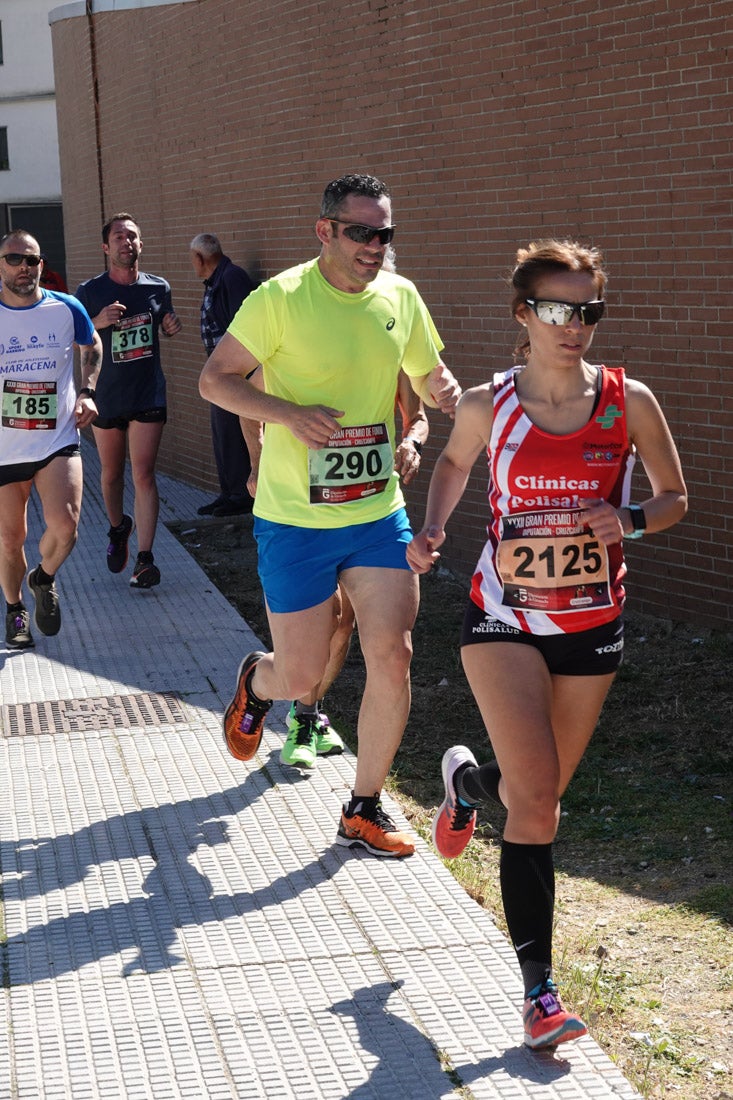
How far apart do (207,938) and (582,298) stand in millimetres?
2125

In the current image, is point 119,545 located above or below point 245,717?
below

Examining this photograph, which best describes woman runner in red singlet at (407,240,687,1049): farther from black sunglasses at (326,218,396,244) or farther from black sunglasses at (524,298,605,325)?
black sunglasses at (326,218,396,244)

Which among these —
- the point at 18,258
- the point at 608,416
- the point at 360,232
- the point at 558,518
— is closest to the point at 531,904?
the point at 558,518

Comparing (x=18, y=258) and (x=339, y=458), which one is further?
(x=18, y=258)

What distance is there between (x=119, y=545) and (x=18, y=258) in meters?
2.70

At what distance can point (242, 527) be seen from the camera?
1249 cm

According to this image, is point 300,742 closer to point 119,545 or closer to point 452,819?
point 452,819

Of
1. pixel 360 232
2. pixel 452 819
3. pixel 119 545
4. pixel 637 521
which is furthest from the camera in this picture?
pixel 119 545

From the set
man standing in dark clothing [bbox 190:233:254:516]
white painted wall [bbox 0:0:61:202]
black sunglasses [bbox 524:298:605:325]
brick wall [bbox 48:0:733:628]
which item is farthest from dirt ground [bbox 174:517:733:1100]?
white painted wall [bbox 0:0:61:202]

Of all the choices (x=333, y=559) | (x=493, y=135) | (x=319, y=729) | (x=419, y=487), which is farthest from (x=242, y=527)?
(x=333, y=559)

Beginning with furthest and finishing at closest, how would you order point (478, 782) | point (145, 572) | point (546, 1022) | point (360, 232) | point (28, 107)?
point (28, 107), point (145, 572), point (360, 232), point (478, 782), point (546, 1022)

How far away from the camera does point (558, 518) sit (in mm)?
3967

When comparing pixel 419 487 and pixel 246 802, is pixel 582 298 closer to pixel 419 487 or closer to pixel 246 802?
pixel 246 802

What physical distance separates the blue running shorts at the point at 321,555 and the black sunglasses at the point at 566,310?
1.43 metres
